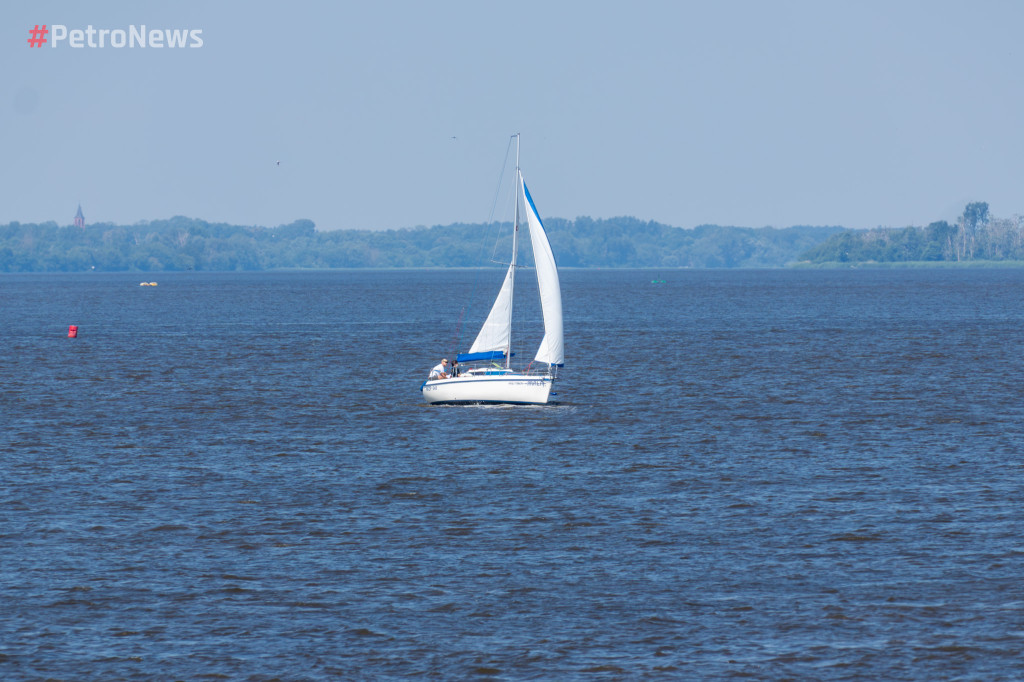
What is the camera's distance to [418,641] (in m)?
27.4

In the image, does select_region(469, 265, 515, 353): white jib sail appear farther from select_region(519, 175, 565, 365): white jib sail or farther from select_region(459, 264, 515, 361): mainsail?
select_region(519, 175, 565, 365): white jib sail

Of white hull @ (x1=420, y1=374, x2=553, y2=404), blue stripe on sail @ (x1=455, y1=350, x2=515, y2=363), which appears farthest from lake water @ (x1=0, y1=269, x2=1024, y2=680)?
blue stripe on sail @ (x1=455, y1=350, x2=515, y2=363)

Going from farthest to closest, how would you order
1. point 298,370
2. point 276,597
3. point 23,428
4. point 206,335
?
point 206,335, point 298,370, point 23,428, point 276,597

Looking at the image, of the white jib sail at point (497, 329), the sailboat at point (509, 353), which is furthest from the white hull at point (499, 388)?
the white jib sail at point (497, 329)

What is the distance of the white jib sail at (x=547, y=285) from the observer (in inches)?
2430

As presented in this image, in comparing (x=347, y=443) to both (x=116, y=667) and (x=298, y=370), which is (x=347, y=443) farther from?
(x=298, y=370)

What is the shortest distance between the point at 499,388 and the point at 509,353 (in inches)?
105

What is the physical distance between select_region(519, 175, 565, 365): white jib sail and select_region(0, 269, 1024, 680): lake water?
3047 millimetres

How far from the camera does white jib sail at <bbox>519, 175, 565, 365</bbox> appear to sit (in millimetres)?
61719

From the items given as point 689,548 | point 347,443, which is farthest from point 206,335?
point 689,548

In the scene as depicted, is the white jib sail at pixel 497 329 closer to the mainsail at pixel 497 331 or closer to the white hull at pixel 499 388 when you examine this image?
the mainsail at pixel 497 331

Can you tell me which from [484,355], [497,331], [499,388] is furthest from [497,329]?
[499,388]

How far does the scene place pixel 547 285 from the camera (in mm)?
62750

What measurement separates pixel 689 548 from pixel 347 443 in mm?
22364
